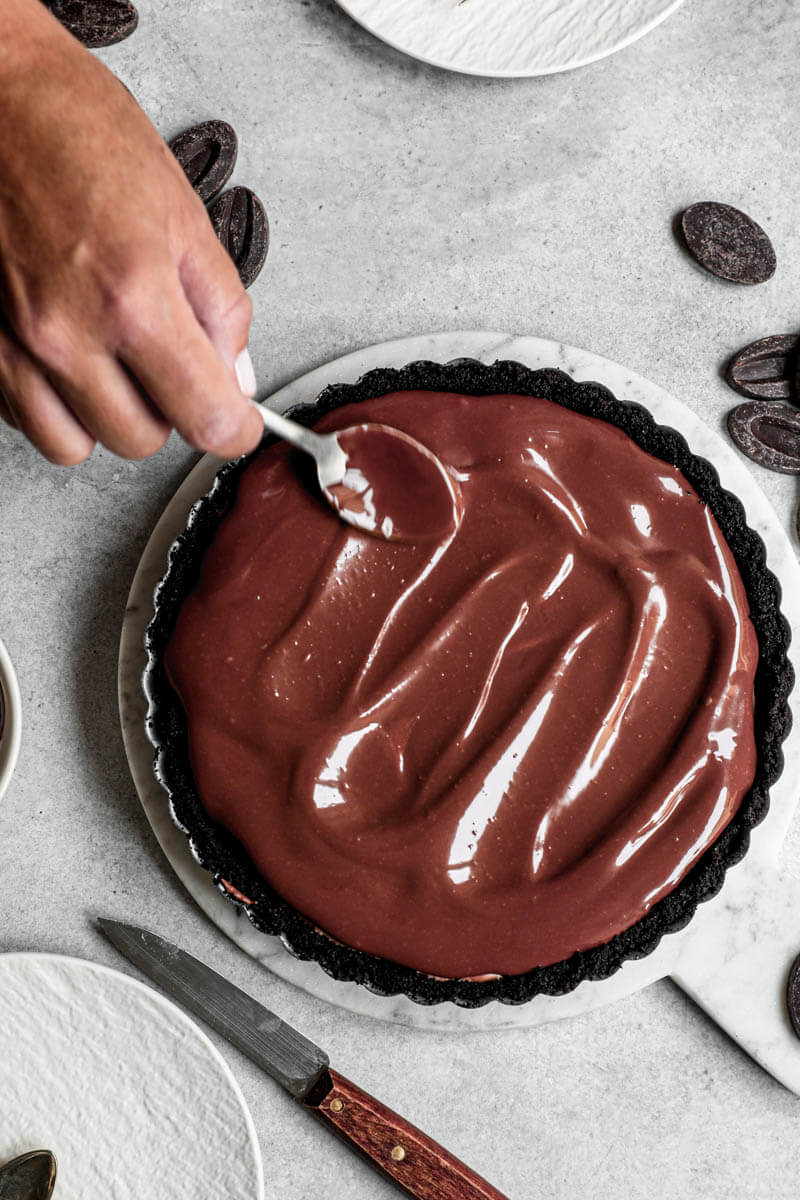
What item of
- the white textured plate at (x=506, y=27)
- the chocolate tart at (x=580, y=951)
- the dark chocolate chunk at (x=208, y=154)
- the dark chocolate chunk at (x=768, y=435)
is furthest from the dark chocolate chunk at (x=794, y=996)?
the dark chocolate chunk at (x=208, y=154)

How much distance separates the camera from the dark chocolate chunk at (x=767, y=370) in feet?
7.60

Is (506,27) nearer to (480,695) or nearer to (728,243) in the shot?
(728,243)

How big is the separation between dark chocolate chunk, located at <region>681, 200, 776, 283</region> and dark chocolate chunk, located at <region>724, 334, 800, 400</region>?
15 centimetres

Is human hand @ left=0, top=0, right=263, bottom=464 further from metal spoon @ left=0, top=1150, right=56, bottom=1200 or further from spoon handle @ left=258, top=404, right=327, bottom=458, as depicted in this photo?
metal spoon @ left=0, top=1150, right=56, bottom=1200

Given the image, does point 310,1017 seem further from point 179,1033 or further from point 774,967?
point 774,967

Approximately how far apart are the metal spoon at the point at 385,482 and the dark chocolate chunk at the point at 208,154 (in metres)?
0.77

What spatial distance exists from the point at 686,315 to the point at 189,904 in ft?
5.48

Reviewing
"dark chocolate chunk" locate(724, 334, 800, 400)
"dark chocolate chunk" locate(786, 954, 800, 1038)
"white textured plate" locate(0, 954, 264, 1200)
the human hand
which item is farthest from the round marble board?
the human hand

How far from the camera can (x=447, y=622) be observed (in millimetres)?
1944

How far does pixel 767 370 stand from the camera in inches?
91.5

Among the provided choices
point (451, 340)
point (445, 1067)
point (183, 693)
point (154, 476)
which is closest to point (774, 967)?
point (445, 1067)

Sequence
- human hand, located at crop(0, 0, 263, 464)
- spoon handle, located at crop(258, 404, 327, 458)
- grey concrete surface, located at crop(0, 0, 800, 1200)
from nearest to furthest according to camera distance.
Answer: human hand, located at crop(0, 0, 263, 464) < spoon handle, located at crop(258, 404, 327, 458) < grey concrete surface, located at crop(0, 0, 800, 1200)

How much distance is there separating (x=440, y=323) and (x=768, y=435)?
0.75 m

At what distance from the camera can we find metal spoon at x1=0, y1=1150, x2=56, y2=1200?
2139 mm
